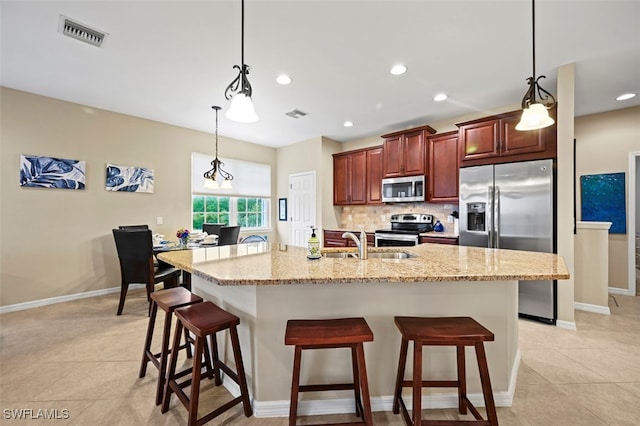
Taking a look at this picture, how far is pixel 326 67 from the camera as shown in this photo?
2771 millimetres

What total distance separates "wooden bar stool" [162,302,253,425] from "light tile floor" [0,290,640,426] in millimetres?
121

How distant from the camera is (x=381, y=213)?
16.8ft

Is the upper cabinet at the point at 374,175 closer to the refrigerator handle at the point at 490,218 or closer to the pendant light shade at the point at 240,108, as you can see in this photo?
the refrigerator handle at the point at 490,218

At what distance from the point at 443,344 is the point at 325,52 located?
249 cm

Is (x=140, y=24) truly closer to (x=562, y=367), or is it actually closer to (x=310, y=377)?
→ (x=310, y=377)

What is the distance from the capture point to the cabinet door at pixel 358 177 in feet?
16.5

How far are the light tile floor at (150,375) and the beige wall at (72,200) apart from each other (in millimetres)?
643

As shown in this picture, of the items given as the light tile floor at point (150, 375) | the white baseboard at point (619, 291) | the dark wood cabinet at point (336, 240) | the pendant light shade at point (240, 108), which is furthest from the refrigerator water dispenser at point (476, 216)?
the pendant light shade at point (240, 108)

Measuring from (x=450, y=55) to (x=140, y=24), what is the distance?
2.68m

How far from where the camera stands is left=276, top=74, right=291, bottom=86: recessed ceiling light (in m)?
2.94

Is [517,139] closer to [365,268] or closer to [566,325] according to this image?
[566,325]

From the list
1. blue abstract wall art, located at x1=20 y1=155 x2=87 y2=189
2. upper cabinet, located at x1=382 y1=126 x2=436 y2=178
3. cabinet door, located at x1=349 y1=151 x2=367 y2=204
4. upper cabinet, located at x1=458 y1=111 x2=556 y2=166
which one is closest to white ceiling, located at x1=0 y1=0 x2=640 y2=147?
upper cabinet, located at x1=458 y1=111 x2=556 y2=166

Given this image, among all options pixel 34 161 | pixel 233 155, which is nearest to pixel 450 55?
pixel 233 155

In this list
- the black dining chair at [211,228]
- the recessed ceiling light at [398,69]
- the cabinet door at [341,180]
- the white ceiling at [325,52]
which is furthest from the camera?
the cabinet door at [341,180]
